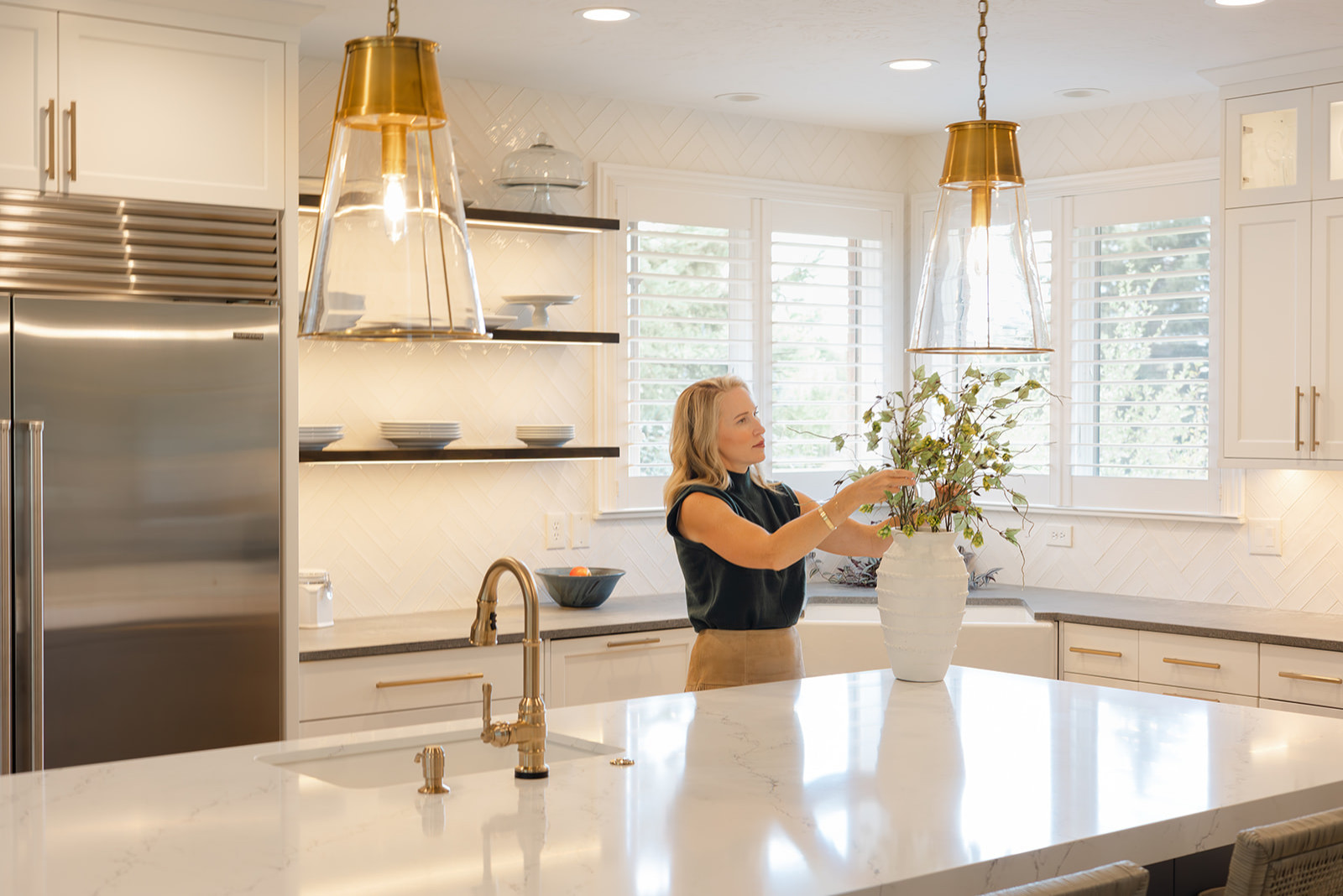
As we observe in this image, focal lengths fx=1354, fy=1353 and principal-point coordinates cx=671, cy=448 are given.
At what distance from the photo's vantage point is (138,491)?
3.37 meters

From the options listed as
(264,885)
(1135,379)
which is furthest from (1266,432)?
(264,885)

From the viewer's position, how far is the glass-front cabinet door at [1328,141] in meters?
4.04

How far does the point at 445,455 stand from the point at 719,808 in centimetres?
251

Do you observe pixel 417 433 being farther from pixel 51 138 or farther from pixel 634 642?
pixel 51 138

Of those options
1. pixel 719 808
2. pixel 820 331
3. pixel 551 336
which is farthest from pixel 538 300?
pixel 719 808

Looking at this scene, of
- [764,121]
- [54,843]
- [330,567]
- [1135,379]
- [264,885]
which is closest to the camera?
[264,885]

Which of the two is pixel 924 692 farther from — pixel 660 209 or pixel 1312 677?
pixel 660 209

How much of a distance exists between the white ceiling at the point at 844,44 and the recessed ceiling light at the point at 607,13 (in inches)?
1.5

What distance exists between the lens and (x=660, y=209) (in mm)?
4832

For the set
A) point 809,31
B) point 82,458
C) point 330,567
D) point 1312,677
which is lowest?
point 1312,677

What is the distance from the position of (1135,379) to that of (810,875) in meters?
3.63

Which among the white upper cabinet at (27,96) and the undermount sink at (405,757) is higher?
the white upper cabinet at (27,96)

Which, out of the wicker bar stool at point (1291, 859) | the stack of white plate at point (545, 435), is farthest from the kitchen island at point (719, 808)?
the stack of white plate at point (545, 435)

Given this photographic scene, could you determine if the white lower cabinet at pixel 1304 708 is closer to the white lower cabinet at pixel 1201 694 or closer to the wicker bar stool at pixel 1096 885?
the white lower cabinet at pixel 1201 694
